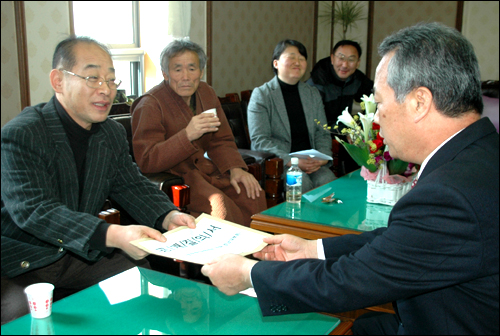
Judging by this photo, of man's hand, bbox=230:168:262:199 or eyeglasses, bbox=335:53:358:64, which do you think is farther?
eyeglasses, bbox=335:53:358:64

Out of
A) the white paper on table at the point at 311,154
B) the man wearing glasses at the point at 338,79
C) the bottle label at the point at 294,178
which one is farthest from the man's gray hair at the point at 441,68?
the man wearing glasses at the point at 338,79

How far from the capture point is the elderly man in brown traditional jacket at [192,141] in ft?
8.27

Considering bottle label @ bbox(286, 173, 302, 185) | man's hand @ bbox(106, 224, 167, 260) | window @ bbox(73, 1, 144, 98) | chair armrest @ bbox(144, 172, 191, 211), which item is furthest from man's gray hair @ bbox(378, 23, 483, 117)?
window @ bbox(73, 1, 144, 98)

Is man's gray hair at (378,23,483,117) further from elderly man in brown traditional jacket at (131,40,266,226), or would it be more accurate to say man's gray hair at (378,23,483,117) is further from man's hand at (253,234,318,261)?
elderly man in brown traditional jacket at (131,40,266,226)

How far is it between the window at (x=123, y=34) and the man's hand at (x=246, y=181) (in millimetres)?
1475

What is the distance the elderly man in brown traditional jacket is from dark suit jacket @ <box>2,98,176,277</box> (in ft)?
2.17

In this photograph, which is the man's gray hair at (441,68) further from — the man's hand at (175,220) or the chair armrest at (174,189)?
the chair armrest at (174,189)

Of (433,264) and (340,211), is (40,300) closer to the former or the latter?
(433,264)

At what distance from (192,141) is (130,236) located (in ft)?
4.22

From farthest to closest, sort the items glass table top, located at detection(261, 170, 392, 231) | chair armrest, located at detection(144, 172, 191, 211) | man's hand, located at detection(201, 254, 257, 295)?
1. chair armrest, located at detection(144, 172, 191, 211)
2. glass table top, located at detection(261, 170, 392, 231)
3. man's hand, located at detection(201, 254, 257, 295)

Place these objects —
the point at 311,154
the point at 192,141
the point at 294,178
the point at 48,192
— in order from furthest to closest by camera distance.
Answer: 1. the point at 311,154
2. the point at 192,141
3. the point at 294,178
4. the point at 48,192

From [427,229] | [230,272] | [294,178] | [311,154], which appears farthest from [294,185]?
[427,229]

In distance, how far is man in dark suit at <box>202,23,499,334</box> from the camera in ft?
3.14

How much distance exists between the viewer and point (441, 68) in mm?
1076
